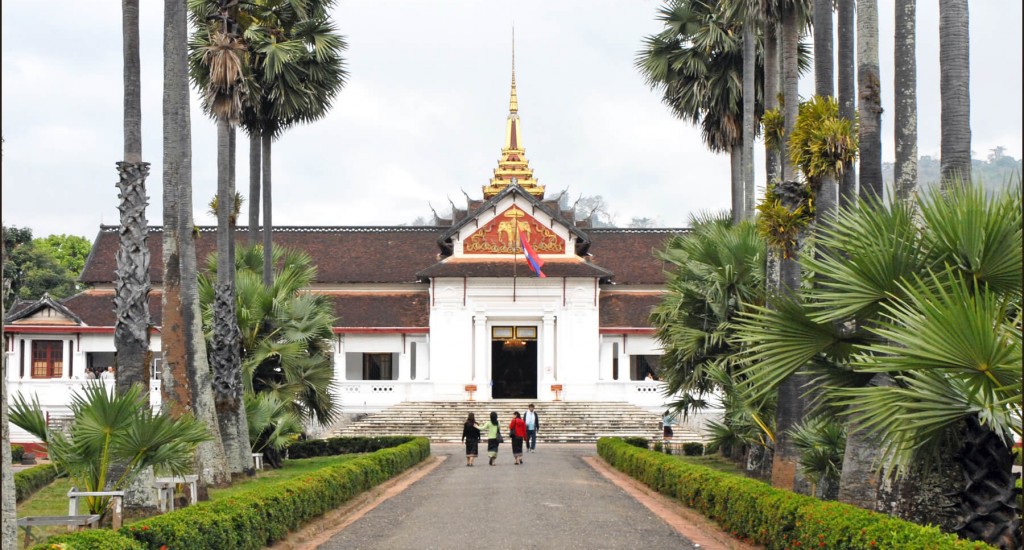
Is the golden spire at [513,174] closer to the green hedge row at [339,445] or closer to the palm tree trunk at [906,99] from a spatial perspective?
the green hedge row at [339,445]

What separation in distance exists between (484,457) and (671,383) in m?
8.40

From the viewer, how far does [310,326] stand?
86.3 feet

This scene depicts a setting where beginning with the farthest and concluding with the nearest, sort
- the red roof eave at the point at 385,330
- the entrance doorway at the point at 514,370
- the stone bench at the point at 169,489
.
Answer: the entrance doorway at the point at 514,370, the red roof eave at the point at 385,330, the stone bench at the point at 169,489

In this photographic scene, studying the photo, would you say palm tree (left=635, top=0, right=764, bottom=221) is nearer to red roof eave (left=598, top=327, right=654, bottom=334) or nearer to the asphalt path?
the asphalt path

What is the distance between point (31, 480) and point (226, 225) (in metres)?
5.63

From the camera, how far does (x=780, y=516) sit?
501 inches

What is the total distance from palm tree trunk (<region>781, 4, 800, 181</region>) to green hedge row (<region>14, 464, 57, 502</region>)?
1301 cm

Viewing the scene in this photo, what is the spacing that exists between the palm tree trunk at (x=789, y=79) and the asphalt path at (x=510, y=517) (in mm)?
5630

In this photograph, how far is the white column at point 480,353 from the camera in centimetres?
4634

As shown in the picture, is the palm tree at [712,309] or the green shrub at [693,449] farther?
the green shrub at [693,449]

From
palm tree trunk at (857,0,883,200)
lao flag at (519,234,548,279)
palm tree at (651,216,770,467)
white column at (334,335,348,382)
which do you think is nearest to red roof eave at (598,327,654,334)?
lao flag at (519,234,548,279)

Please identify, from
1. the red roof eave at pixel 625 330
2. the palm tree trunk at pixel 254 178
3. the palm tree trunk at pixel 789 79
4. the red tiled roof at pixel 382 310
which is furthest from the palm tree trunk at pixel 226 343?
the red roof eave at pixel 625 330

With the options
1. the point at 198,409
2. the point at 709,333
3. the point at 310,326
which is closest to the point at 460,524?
the point at 198,409

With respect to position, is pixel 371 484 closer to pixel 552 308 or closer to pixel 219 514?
pixel 219 514
